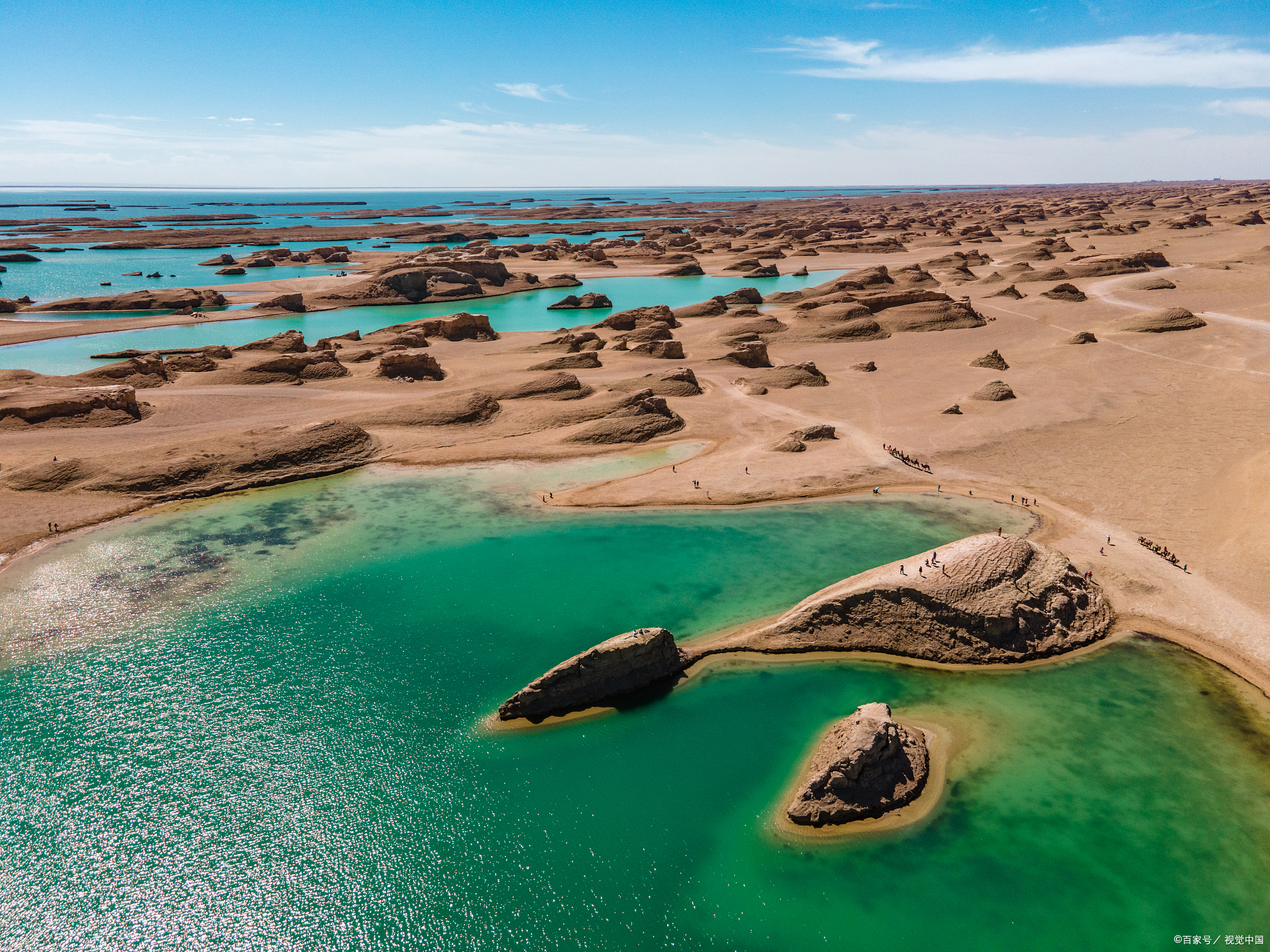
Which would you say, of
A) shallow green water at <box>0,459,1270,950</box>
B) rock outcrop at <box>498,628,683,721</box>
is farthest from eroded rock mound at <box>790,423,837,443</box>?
rock outcrop at <box>498,628,683,721</box>

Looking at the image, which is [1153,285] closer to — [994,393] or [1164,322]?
[1164,322]

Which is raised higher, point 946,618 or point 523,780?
point 946,618

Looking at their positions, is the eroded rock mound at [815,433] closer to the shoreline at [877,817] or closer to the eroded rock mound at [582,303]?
the shoreline at [877,817]

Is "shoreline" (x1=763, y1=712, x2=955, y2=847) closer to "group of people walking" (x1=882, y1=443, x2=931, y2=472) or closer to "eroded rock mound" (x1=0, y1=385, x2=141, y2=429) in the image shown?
"group of people walking" (x1=882, y1=443, x2=931, y2=472)

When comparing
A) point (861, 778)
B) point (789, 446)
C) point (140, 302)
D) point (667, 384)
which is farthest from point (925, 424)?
point (140, 302)

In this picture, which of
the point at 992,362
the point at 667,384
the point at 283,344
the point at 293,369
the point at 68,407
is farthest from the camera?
the point at 283,344

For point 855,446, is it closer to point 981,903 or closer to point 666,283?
point 981,903
